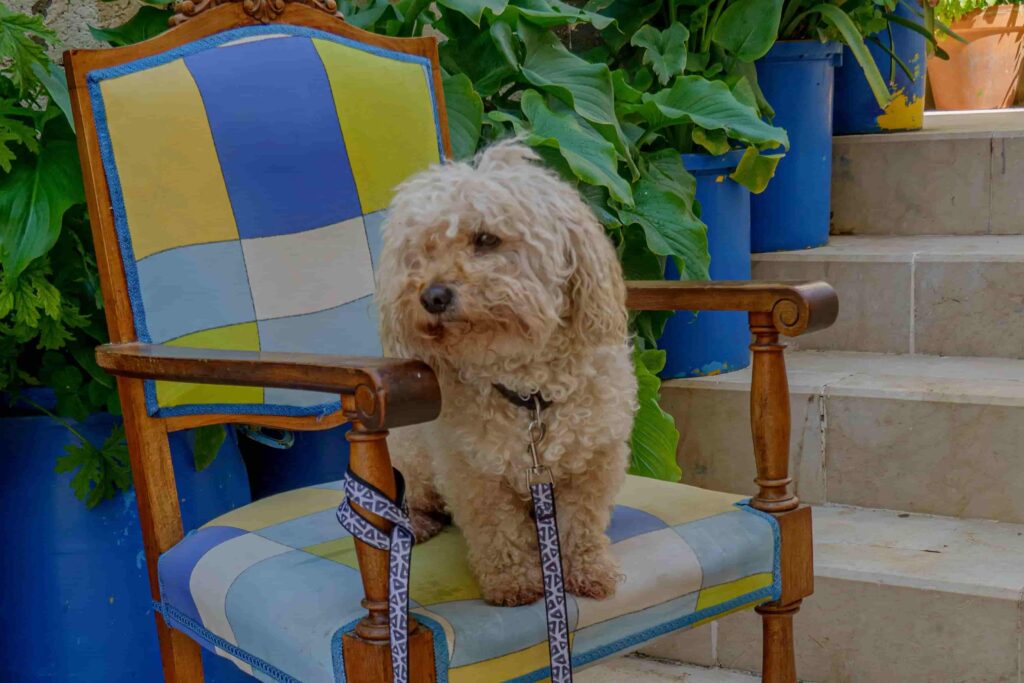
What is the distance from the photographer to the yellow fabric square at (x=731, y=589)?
1.57 metres

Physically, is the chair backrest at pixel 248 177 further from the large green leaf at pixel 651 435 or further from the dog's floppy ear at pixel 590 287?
the large green leaf at pixel 651 435

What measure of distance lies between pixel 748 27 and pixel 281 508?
1.73 metres

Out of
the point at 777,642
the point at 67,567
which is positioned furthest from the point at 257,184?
the point at 777,642

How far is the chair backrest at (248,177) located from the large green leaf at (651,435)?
66cm

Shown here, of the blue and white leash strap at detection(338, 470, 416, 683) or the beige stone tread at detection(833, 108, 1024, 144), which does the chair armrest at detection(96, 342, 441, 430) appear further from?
the beige stone tread at detection(833, 108, 1024, 144)

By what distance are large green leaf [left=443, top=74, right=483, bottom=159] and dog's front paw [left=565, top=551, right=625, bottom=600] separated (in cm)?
101

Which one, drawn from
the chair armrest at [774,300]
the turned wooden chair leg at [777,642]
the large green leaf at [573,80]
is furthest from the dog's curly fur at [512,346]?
the large green leaf at [573,80]

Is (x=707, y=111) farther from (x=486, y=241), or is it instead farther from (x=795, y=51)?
(x=486, y=241)

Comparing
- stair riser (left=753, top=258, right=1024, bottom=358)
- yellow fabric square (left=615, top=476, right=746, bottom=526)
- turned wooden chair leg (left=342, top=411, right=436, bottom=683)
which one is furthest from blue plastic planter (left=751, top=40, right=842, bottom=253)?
turned wooden chair leg (left=342, top=411, right=436, bottom=683)

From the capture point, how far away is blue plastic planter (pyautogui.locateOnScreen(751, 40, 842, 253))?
120 inches

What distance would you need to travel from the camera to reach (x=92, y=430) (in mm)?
1955

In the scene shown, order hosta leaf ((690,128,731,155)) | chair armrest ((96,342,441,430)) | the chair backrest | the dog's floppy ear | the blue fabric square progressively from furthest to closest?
1. hosta leaf ((690,128,731,155))
2. the blue fabric square
3. the chair backrest
4. the dog's floppy ear
5. chair armrest ((96,342,441,430))

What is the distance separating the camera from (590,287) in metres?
1.39

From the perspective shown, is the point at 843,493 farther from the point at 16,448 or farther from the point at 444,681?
the point at 16,448
